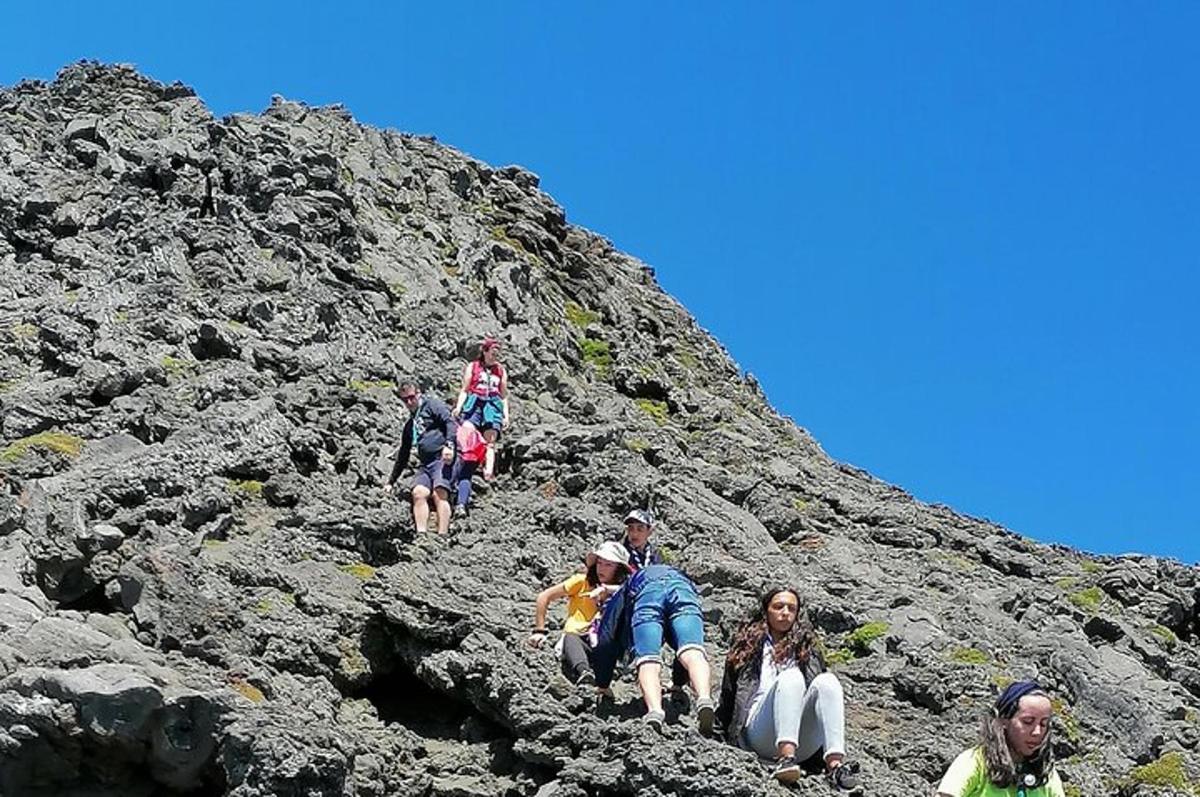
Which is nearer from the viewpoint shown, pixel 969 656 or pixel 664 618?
pixel 664 618

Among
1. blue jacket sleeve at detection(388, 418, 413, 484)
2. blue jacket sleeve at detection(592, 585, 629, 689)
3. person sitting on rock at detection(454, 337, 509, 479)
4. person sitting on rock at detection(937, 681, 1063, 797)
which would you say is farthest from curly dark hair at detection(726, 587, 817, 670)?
person sitting on rock at detection(454, 337, 509, 479)

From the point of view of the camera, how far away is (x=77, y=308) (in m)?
24.8

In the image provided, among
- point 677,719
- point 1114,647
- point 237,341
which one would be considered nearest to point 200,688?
point 677,719

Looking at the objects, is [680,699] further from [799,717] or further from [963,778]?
[963,778]

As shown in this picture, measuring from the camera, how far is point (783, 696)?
38.4 ft

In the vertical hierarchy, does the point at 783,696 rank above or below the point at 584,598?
below

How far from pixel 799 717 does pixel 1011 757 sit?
2102mm

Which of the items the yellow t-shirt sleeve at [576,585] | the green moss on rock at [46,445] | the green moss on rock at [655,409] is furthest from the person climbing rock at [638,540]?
the green moss on rock at [655,409]

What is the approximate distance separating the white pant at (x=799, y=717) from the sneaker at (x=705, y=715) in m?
0.33

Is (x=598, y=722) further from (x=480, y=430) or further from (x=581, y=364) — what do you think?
(x=581, y=364)

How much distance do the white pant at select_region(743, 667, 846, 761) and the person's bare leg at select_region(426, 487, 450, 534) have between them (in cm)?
747

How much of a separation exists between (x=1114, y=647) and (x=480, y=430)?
9.62m

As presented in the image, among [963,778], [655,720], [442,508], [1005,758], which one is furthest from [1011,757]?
[442,508]

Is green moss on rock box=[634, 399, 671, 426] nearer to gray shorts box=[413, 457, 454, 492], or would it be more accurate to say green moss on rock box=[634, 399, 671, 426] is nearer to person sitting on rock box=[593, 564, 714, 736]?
gray shorts box=[413, 457, 454, 492]
